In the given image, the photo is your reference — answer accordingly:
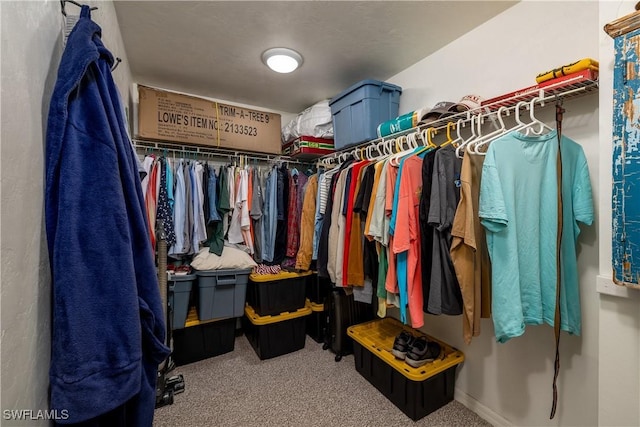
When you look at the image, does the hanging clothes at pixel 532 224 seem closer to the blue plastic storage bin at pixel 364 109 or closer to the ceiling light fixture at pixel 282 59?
the blue plastic storage bin at pixel 364 109

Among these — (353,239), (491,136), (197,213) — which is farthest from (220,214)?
(491,136)

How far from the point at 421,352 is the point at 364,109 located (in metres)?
1.70

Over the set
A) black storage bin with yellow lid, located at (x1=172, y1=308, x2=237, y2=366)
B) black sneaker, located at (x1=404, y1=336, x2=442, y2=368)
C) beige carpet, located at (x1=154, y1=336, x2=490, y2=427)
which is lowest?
beige carpet, located at (x1=154, y1=336, x2=490, y2=427)

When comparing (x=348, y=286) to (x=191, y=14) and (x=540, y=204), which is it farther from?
(x=191, y=14)

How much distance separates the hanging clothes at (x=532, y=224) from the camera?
1141 mm

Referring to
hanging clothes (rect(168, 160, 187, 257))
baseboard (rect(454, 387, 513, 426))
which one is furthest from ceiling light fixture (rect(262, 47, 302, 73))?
baseboard (rect(454, 387, 513, 426))

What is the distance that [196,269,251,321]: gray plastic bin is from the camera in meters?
2.17

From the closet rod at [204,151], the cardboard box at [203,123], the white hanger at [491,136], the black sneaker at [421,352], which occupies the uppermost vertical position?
the cardboard box at [203,123]

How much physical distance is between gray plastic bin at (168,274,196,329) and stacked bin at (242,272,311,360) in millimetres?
497

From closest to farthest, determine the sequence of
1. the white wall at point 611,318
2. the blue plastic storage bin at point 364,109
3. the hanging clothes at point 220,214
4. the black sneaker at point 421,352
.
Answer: the white wall at point 611,318
the black sneaker at point 421,352
the blue plastic storage bin at point 364,109
the hanging clothes at point 220,214

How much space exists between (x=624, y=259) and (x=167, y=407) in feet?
7.80

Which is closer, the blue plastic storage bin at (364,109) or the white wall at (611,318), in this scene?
the white wall at (611,318)

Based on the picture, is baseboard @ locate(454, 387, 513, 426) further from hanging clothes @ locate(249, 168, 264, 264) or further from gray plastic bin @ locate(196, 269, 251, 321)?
hanging clothes @ locate(249, 168, 264, 264)

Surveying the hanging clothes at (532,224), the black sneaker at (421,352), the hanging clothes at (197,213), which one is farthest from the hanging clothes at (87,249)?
the hanging clothes at (197,213)
